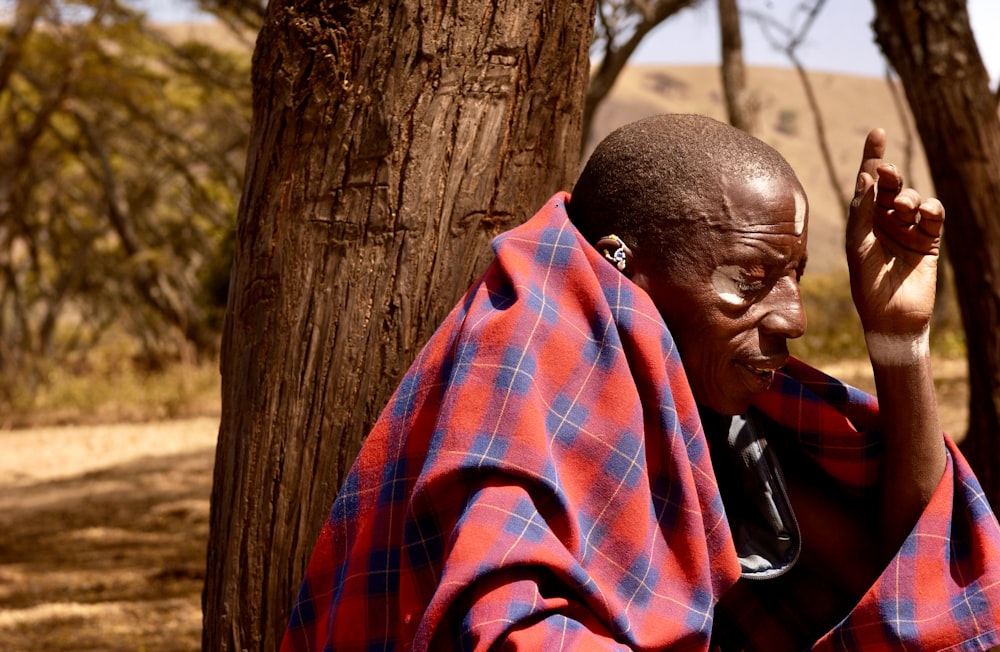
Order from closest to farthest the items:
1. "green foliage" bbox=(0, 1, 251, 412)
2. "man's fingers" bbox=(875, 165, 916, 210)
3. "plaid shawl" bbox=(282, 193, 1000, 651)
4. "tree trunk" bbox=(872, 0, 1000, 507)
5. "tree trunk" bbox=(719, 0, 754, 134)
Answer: "plaid shawl" bbox=(282, 193, 1000, 651)
"man's fingers" bbox=(875, 165, 916, 210)
"tree trunk" bbox=(872, 0, 1000, 507)
"tree trunk" bbox=(719, 0, 754, 134)
"green foliage" bbox=(0, 1, 251, 412)

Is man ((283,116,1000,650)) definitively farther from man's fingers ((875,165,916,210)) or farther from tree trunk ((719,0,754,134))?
tree trunk ((719,0,754,134))

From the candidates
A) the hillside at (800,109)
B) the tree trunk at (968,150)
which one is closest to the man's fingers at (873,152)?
the tree trunk at (968,150)

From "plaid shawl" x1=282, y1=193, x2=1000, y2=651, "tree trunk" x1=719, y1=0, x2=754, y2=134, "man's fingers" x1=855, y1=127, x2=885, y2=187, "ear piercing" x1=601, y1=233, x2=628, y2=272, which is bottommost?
"plaid shawl" x1=282, y1=193, x2=1000, y2=651

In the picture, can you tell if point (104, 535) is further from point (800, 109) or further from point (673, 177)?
point (800, 109)

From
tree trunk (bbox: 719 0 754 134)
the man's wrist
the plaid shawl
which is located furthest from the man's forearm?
tree trunk (bbox: 719 0 754 134)

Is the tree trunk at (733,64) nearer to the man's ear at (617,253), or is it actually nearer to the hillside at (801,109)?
the man's ear at (617,253)

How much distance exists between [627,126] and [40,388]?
1084 centimetres

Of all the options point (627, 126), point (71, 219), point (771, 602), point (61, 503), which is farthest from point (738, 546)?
point (71, 219)

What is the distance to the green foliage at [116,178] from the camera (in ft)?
37.0

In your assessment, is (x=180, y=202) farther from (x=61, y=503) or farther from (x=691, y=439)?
(x=691, y=439)

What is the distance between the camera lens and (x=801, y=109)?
66812 mm

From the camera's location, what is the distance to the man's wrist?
1.83 metres

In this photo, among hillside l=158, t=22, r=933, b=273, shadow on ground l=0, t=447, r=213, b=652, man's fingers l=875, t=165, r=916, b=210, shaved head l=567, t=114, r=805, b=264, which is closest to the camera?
shaved head l=567, t=114, r=805, b=264

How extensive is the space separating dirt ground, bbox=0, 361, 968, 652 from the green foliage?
2.48 metres
